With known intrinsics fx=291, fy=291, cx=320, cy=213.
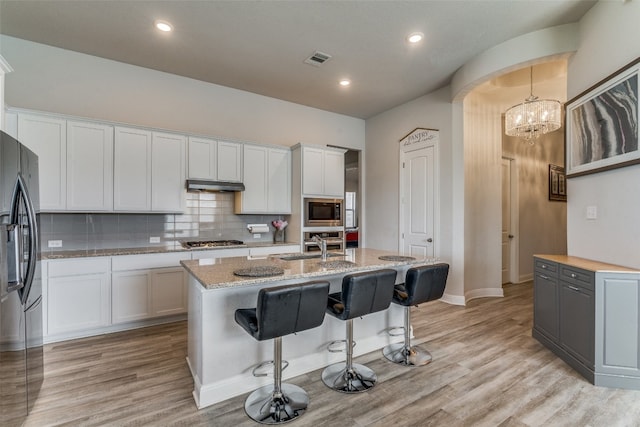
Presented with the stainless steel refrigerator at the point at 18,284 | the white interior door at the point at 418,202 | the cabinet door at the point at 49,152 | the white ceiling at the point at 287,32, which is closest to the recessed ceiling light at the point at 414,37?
the white ceiling at the point at 287,32

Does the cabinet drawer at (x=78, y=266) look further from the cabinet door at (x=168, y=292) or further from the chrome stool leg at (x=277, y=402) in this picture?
the chrome stool leg at (x=277, y=402)

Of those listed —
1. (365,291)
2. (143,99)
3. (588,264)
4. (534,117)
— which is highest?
(143,99)

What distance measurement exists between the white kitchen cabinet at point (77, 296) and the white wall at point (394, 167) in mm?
4089

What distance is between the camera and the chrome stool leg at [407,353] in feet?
8.40

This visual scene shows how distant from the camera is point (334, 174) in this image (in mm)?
4746

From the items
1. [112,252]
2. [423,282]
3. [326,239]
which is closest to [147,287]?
[112,252]

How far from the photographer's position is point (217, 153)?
3943 mm

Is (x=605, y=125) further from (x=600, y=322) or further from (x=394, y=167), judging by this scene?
→ (x=394, y=167)

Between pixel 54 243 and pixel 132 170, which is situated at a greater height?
pixel 132 170

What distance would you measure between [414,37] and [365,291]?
2707mm

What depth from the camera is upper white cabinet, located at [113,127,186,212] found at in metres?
3.34

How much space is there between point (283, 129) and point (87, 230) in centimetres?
302

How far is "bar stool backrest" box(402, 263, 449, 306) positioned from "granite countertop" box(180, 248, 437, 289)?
15 cm

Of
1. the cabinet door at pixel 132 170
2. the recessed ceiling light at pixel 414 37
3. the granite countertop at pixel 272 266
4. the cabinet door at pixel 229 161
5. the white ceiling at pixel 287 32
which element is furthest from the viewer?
the cabinet door at pixel 229 161
